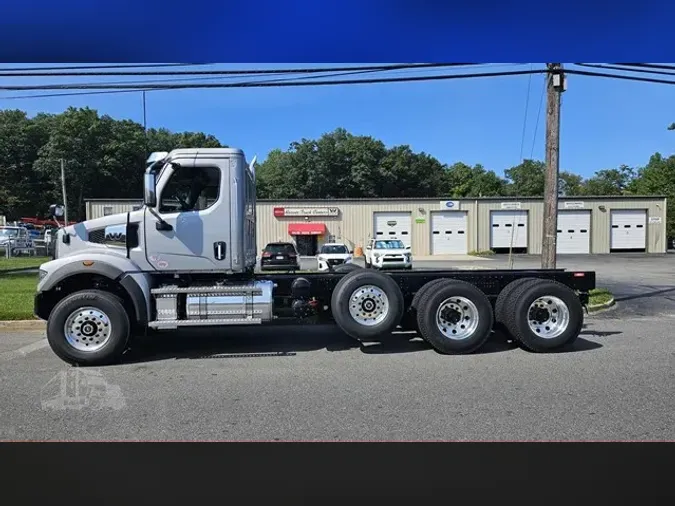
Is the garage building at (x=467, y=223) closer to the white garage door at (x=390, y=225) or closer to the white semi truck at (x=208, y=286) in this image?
the white garage door at (x=390, y=225)

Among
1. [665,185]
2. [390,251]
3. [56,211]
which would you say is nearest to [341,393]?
[56,211]

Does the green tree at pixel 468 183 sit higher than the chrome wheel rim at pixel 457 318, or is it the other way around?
the green tree at pixel 468 183

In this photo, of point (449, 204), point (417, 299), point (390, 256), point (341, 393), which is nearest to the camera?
point (341, 393)

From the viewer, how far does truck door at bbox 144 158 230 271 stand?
7.90 m

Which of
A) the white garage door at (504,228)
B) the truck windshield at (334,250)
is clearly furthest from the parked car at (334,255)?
the white garage door at (504,228)

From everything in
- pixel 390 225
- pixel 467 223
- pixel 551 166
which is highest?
pixel 551 166

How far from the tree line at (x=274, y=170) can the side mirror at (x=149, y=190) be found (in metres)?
26.1

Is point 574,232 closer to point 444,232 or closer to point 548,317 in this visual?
point 444,232

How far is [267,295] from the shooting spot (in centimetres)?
801

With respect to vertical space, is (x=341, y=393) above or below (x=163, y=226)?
below

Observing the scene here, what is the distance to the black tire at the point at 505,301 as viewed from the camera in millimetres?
8367

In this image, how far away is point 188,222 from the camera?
791 cm

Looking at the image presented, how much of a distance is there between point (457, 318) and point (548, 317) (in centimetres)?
141
